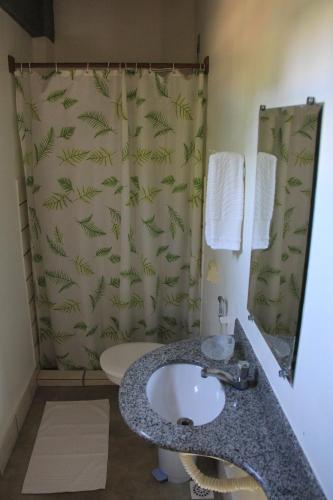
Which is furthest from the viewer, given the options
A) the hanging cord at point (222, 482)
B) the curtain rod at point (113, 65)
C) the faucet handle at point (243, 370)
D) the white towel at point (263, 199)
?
the curtain rod at point (113, 65)

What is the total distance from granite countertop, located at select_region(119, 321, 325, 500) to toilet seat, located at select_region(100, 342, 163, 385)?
76 cm

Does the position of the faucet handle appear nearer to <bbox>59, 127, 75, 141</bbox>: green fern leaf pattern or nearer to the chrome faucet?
the chrome faucet

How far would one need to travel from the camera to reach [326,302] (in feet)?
3.09

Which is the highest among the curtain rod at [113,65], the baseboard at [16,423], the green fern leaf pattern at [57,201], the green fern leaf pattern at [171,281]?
the curtain rod at [113,65]

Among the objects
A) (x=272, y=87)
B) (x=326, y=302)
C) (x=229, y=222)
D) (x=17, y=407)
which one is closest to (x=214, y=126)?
(x=229, y=222)

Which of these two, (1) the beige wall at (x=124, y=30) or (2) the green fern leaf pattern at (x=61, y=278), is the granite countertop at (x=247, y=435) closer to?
(2) the green fern leaf pattern at (x=61, y=278)

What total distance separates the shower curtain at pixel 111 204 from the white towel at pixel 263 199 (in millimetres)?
1068

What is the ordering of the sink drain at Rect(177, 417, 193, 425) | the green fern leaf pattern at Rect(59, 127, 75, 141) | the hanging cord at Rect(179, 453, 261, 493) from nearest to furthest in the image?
the hanging cord at Rect(179, 453, 261, 493)
the sink drain at Rect(177, 417, 193, 425)
the green fern leaf pattern at Rect(59, 127, 75, 141)

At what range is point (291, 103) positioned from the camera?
1.11 metres

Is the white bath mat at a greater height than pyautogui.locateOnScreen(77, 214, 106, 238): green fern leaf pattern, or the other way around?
pyautogui.locateOnScreen(77, 214, 106, 238): green fern leaf pattern

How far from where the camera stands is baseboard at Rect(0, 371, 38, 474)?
2.14 metres

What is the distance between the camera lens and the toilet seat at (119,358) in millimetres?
2283

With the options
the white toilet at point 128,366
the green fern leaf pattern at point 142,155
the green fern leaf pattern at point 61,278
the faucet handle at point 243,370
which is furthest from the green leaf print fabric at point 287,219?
the green fern leaf pattern at point 61,278

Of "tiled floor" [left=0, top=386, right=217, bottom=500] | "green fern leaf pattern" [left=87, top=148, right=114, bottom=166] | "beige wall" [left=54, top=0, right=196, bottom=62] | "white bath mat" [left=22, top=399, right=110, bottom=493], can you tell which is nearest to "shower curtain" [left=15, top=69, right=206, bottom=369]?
"green fern leaf pattern" [left=87, top=148, right=114, bottom=166]
